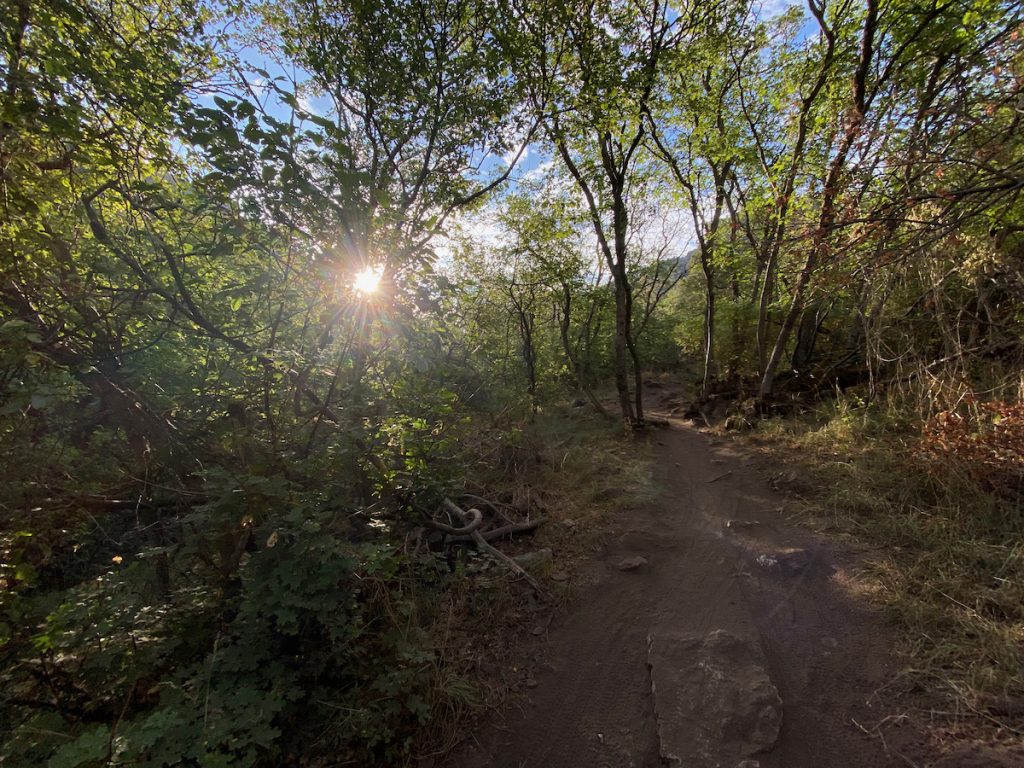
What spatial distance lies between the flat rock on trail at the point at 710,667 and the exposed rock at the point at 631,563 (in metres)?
0.01

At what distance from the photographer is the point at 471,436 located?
6.69m

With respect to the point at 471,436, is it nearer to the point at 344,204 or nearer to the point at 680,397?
the point at 344,204

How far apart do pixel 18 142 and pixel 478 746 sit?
15.3 ft

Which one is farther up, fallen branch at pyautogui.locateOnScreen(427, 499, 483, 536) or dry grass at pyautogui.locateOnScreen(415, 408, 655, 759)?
fallen branch at pyautogui.locateOnScreen(427, 499, 483, 536)

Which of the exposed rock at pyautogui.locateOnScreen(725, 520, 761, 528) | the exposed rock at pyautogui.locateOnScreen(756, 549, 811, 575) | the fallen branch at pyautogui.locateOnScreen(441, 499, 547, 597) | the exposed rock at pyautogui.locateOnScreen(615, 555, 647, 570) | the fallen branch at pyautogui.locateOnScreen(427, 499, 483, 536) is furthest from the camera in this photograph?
the exposed rock at pyautogui.locateOnScreen(725, 520, 761, 528)

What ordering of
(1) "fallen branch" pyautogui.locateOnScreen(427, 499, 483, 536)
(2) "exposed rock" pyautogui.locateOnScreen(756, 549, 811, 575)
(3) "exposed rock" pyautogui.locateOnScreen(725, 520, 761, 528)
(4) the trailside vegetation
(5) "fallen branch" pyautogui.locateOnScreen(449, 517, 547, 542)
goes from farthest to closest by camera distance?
(3) "exposed rock" pyautogui.locateOnScreen(725, 520, 761, 528) < (5) "fallen branch" pyautogui.locateOnScreen(449, 517, 547, 542) < (1) "fallen branch" pyautogui.locateOnScreen(427, 499, 483, 536) < (2) "exposed rock" pyautogui.locateOnScreen(756, 549, 811, 575) < (4) the trailside vegetation

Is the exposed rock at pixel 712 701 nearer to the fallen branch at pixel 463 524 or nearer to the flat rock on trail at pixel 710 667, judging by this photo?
the flat rock on trail at pixel 710 667

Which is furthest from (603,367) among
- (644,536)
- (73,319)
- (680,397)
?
(73,319)

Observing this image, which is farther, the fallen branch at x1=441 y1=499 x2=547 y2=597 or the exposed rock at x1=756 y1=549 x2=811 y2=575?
the fallen branch at x1=441 y1=499 x2=547 y2=597

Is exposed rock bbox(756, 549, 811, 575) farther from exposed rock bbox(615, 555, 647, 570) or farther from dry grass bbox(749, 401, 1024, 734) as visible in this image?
exposed rock bbox(615, 555, 647, 570)

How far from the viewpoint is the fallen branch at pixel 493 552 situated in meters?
3.72

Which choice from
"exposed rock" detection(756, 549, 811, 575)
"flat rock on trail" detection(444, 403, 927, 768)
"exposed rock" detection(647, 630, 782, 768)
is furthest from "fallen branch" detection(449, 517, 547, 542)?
"exposed rock" detection(756, 549, 811, 575)

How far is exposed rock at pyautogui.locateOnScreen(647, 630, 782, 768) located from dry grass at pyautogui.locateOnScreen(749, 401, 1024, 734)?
87 cm

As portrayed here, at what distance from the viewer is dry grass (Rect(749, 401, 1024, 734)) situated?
2211 millimetres
